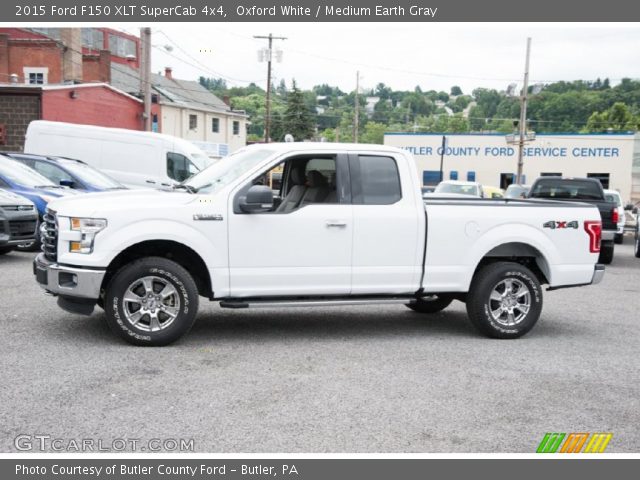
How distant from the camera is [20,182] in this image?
14.0 m

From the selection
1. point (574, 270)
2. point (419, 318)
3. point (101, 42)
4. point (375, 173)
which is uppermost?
point (101, 42)

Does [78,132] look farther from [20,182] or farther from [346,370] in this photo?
[346,370]

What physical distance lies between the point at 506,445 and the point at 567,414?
915mm

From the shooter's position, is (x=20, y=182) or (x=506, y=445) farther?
(x=20, y=182)

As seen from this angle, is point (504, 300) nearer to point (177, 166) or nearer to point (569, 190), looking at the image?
point (569, 190)

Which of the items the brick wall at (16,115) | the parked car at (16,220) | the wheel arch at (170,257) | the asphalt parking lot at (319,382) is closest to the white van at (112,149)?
the parked car at (16,220)

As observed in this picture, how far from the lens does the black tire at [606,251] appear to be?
15.2 m

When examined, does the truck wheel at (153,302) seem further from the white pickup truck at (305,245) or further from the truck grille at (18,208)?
the truck grille at (18,208)

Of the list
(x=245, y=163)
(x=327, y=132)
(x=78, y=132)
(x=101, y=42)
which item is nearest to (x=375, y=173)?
(x=245, y=163)

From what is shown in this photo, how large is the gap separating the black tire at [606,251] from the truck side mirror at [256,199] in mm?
10441

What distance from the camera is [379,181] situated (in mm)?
7602

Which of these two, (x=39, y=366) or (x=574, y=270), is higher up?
(x=574, y=270)

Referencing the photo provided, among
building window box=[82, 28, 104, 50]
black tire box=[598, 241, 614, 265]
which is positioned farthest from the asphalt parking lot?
building window box=[82, 28, 104, 50]

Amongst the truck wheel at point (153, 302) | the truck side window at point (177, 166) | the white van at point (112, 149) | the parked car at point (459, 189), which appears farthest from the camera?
the parked car at point (459, 189)
